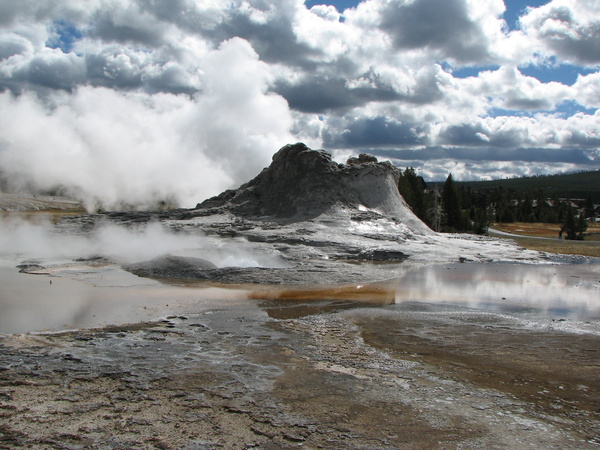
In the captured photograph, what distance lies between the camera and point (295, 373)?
6.06 meters

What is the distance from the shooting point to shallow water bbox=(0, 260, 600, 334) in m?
9.45

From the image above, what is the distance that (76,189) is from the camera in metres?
30.5

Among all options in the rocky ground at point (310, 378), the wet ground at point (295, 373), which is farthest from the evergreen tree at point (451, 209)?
the wet ground at point (295, 373)

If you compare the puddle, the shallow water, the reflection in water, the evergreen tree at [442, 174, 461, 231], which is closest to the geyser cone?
the reflection in water

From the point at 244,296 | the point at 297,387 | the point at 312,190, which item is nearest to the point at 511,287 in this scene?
the point at 244,296

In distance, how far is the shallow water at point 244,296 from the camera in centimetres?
945

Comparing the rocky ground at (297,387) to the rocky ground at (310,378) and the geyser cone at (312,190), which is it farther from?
the geyser cone at (312,190)

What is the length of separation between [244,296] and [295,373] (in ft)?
19.2

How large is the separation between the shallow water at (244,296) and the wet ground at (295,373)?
0.09 meters

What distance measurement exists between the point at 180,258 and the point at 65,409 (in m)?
10.8

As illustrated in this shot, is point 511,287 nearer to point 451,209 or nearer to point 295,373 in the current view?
point 295,373

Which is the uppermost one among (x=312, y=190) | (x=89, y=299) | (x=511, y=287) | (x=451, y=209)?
(x=312, y=190)

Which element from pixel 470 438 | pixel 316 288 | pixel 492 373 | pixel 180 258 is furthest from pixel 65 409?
pixel 180 258

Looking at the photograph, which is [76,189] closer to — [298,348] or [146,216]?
[146,216]
